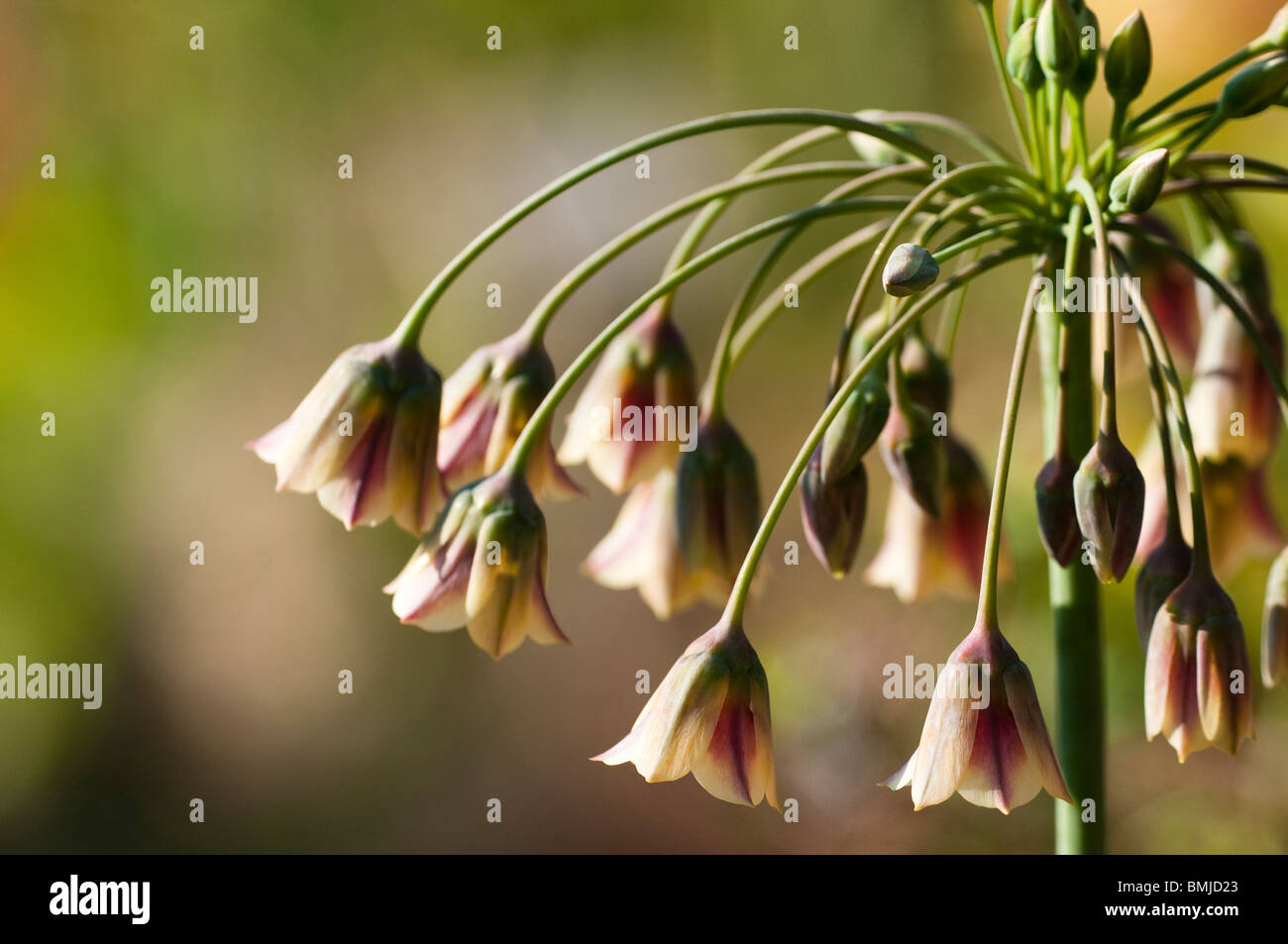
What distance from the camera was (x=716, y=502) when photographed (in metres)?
1.27

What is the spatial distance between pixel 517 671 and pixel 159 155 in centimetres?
317

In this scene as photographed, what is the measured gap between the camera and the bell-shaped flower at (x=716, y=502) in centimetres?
126

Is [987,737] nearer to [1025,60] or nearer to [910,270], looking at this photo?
[910,270]

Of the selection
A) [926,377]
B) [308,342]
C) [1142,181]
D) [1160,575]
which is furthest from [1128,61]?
[308,342]

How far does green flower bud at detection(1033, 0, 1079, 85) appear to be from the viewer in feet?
3.22

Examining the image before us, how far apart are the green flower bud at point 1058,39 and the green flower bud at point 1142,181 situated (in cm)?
12

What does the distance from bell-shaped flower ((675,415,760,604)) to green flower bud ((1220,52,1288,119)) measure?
1.85ft

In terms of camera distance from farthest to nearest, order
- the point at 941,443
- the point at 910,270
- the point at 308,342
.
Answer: the point at 308,342 → the point at 941,443 → the point at 910,270

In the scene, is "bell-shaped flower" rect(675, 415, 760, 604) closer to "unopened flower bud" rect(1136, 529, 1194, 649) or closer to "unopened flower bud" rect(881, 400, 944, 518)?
"unopened flower bud" rect(881, 400, 944, 518)

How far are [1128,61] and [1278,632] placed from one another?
55cm

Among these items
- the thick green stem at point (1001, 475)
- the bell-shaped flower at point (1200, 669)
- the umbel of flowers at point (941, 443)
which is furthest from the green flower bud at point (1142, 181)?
the bell-shaped flower at point (1200, 669)

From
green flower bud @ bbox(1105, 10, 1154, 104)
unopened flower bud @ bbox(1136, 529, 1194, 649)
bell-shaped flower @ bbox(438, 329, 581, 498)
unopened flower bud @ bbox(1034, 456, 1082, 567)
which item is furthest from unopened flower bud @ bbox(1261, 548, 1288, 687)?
bell-shaped flower @ bbox(438, 329, 581, 498)
